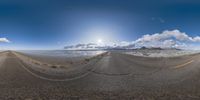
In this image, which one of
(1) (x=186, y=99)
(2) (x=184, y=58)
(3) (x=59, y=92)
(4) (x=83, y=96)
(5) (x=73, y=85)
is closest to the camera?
(1) (x=186, y=99)

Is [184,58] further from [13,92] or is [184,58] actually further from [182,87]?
[13,92]

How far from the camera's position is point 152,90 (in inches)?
620

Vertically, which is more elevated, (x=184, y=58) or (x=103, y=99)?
(x=184, y=58)

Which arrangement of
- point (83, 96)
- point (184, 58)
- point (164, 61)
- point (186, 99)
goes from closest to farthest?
1. point (186, 99)
2. point (83, 96)
3. point (184, 58)
4. point (164, 61)

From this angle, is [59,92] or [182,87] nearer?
[59,92]

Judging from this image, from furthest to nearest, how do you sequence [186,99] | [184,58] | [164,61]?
[164,61] → [184,58] → [186,99]

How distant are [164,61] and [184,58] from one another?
16.9ft

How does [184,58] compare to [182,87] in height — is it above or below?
above

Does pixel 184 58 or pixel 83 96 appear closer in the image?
pixel 83 96

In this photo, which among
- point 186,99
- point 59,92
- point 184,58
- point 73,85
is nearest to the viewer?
point 186,99

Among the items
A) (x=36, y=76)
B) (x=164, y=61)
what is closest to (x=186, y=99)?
(x=164, y=61)

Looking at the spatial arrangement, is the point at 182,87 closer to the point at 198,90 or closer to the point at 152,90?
the point at 198,90

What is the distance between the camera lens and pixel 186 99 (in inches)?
516

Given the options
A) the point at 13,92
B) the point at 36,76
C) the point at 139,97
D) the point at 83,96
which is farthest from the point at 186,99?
the point at 36,76
